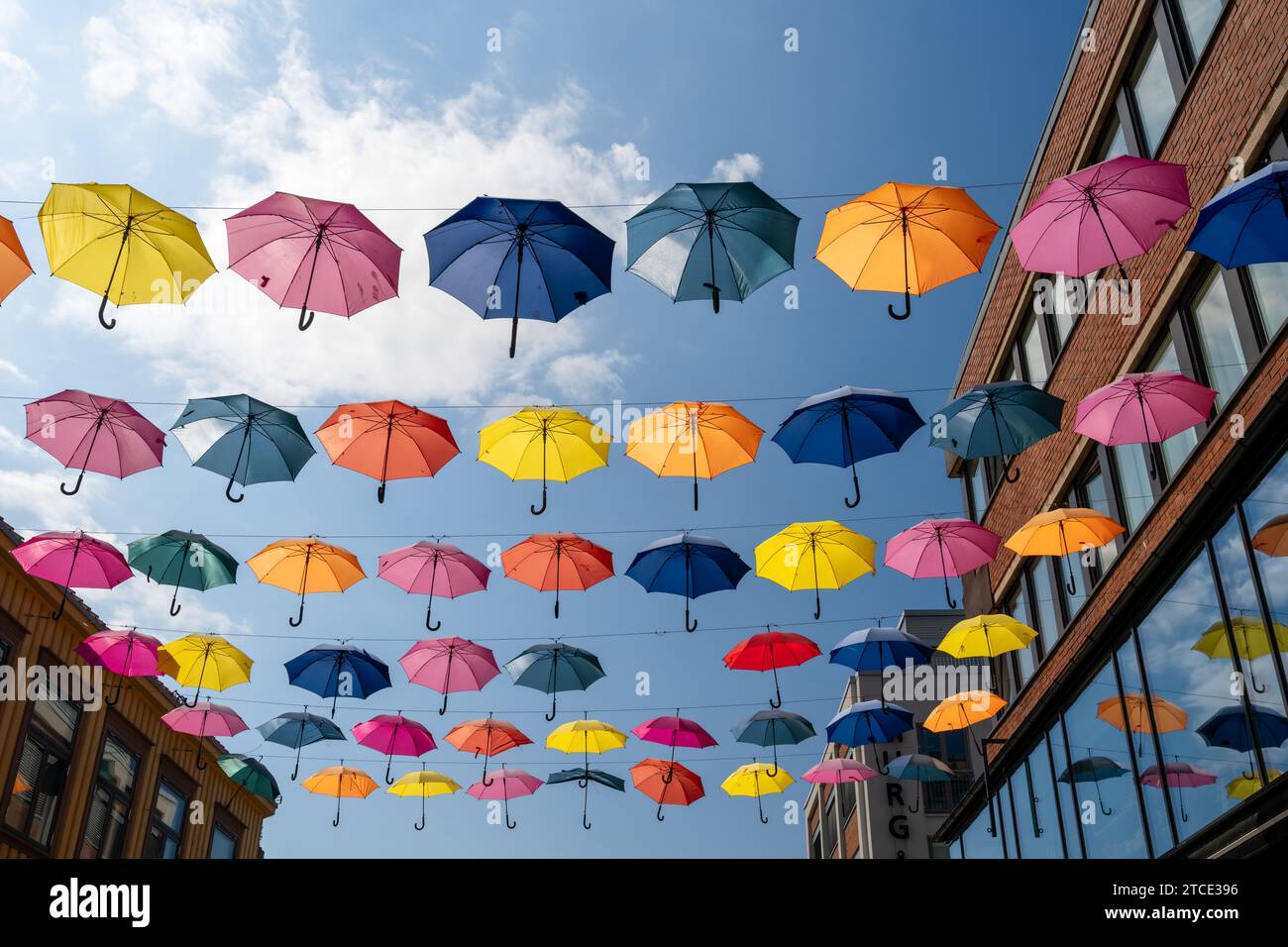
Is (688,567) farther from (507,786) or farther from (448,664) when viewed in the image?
(507,786)

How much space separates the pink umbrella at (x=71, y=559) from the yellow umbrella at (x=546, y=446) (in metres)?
5.64

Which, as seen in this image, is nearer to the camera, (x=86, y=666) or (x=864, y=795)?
(x=86, y=666)

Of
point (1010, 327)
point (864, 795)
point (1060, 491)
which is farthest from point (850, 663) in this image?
point (864, 795)

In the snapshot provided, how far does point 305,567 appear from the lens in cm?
1609

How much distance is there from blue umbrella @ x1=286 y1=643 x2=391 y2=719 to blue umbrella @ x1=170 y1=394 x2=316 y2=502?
517 cm

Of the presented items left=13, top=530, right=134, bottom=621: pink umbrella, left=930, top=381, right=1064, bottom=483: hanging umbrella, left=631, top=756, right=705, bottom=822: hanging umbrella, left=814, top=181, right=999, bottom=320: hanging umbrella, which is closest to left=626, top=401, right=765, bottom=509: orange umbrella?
left=930, top=381, right=1064, bottom=483: hanging umbrella

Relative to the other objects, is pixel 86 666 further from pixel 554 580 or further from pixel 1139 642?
pixel 1139 642

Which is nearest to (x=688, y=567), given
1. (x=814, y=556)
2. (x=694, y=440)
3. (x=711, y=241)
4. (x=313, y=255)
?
(x=814, y=556)

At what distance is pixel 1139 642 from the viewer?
533 inches

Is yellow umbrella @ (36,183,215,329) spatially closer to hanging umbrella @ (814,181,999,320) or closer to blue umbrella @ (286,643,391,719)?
hanging umbrella @ (814,181,999,320)

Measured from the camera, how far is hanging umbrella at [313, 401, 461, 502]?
43.8 feet

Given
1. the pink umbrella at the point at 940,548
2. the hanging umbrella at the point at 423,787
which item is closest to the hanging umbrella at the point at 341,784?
the hanging umbrella at the point at 423,787

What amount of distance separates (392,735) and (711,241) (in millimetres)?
12462
